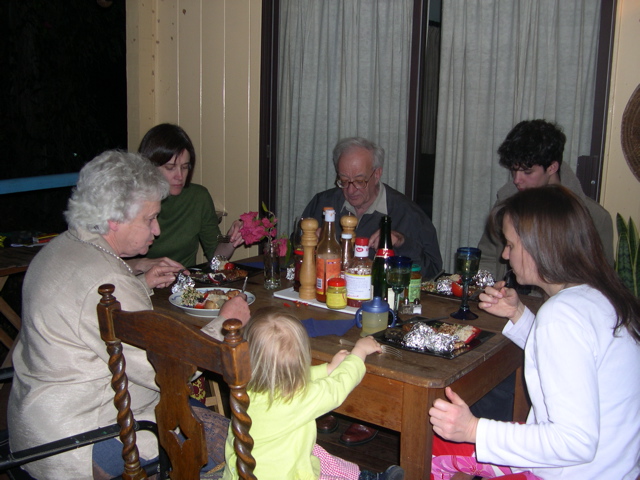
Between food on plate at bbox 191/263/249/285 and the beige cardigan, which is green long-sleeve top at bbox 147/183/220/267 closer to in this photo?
food on plate at bbox 191/263/249/285

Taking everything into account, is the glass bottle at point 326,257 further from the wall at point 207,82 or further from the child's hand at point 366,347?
the wall at point 207,82

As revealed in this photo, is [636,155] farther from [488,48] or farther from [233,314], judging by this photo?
[233,314]

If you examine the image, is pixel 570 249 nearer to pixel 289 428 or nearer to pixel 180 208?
pixel 289 428

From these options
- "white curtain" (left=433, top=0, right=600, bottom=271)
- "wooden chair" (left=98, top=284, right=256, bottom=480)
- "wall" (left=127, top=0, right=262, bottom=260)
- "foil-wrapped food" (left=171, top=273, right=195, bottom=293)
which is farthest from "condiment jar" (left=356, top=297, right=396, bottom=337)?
"wall" (left=127, top=0, right=262, bottom=260)

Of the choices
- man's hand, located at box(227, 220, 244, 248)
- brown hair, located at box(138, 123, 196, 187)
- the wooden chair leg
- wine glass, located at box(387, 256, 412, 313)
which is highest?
brown hair, located at box(138, 123, 196, 187)

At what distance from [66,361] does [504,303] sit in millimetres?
1382

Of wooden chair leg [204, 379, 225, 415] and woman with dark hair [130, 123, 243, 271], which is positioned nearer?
wooden chair leg [204, 379, 225, 415]

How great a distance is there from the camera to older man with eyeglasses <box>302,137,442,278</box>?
Result: 3.11 metres

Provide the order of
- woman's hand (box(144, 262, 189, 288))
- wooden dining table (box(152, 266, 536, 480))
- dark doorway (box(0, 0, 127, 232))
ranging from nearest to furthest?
wooden dining table (box(152, 266, 536, 480))
woman's hand (box(144, 262, 189, 288))
dark doorway (box(0, 0, 127, 232))

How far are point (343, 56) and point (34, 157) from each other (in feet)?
13.6

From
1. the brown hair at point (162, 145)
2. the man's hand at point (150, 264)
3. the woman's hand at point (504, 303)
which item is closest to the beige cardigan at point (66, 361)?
the man's hand at point (150, 264)

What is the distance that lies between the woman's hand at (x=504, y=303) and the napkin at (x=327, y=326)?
1.53 ft

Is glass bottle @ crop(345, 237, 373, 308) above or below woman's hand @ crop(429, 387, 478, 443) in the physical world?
above

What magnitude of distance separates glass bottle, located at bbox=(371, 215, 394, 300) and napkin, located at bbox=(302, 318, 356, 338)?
0.23 meters
